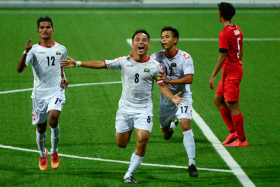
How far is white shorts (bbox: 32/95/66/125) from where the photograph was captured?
742 cm

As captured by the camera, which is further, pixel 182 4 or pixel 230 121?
Answer: pixel 182 4

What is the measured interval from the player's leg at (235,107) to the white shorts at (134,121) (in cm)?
208

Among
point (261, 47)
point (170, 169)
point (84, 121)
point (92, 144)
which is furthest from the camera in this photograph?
point (261, 47)

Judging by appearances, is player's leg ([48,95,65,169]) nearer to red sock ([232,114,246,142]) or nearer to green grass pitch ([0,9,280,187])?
green grass pitch ([0,9,280,187])

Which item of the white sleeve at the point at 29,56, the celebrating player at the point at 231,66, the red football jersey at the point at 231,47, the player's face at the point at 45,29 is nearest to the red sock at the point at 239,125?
the celebrating player at the point at 231,66

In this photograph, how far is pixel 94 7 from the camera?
2881 centimetres

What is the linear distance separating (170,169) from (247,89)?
19.5 ft

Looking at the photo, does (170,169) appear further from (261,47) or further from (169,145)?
(261,47)

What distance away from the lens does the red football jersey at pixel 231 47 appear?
8312mm

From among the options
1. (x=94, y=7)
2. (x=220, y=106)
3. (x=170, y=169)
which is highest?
(x=94, y=7)

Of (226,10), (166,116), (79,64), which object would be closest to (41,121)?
(79,64)

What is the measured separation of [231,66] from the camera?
8516mm

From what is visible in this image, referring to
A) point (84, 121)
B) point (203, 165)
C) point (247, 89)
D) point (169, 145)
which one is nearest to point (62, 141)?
point (84, 121)

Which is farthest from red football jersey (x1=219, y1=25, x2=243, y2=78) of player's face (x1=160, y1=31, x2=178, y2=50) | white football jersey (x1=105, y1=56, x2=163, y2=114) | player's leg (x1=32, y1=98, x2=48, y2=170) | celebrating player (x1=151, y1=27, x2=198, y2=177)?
player's leg (x1=32, y1=98, x2=48, y2=170)
